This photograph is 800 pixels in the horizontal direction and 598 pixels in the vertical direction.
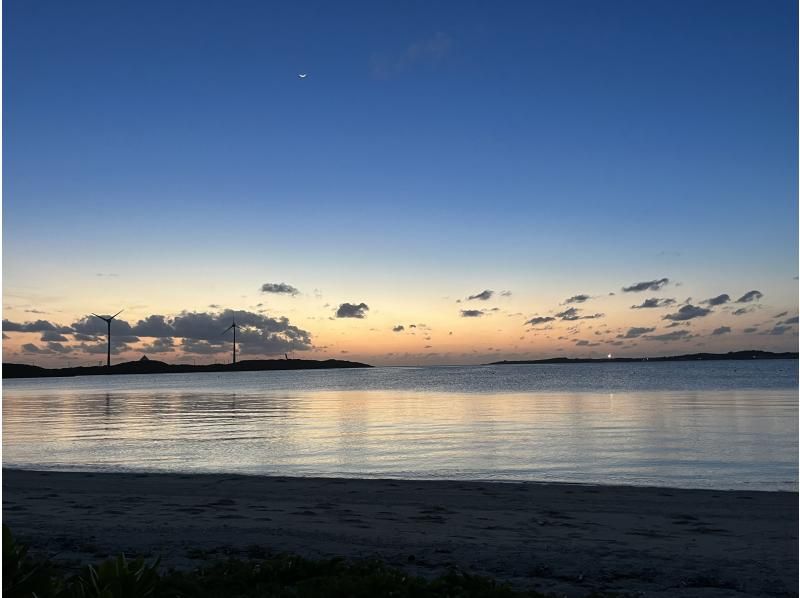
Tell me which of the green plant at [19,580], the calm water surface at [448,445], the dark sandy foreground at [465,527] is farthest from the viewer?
the calm water surface at [448,445]

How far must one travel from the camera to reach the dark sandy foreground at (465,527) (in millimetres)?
10562

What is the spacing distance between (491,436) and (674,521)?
22.4 m

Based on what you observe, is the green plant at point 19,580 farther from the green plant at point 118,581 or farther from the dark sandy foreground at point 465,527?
the dark sandy foreground at point 465,527

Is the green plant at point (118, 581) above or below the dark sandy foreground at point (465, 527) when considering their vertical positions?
above

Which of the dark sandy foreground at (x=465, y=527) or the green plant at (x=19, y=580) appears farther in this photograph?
the dark sandy foreground at (x=465, y=527)

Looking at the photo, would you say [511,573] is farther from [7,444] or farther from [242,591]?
[7,444]

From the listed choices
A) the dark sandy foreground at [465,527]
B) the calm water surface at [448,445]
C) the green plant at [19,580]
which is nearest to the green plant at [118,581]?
the green plant at [19,580]

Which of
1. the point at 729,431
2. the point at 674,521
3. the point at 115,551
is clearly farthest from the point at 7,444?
the point at 729,431

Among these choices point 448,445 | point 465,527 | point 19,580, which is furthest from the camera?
point 448,445

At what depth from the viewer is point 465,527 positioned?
45.3 feet

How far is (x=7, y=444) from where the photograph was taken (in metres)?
35.0

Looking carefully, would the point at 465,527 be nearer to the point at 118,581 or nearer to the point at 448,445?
the point at 118,581

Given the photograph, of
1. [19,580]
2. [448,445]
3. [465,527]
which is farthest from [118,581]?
[448,445]

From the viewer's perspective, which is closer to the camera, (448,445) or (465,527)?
(465,527)
